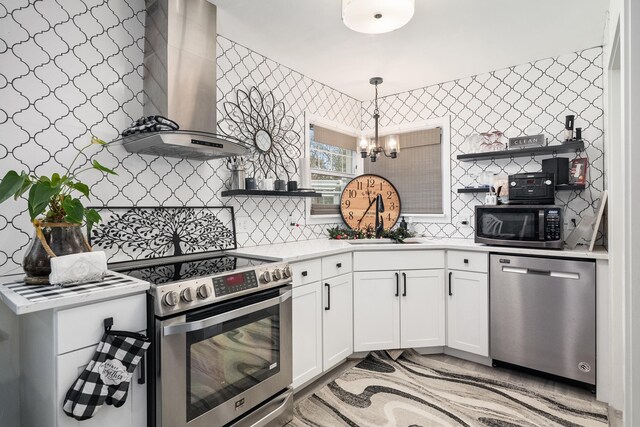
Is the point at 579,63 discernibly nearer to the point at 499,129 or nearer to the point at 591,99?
the point at 591,99

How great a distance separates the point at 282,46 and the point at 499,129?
2.18m

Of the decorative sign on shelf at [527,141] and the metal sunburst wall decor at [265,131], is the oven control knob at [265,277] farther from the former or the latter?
the decorative sign on shelf at [527,141]

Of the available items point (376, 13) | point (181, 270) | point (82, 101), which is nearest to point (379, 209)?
point (376, 13)

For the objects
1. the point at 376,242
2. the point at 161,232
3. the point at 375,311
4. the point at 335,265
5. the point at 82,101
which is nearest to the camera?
the point at 82,101

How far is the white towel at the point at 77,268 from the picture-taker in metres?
1.38

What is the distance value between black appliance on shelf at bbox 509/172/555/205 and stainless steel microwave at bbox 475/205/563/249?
0.44ft

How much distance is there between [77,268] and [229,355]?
834mm

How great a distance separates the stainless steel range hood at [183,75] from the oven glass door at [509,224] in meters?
2.05

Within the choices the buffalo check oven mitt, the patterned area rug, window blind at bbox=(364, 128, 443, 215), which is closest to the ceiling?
window blind at bbox=(364, 128, 443, 215)

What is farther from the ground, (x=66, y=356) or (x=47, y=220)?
(x=47, y=220)

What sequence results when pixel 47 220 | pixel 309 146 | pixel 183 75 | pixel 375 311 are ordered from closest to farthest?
1. pixel 47 220
2. pixel 183 75
3. pixel 375 311
4. pixel 309 146

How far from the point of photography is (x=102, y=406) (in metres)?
1.35

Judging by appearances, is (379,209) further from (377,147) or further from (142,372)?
(142,372)

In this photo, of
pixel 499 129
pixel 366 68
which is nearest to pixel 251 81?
pixel 366 68
